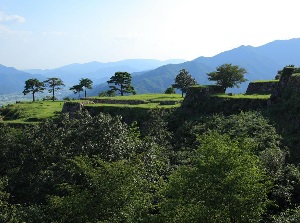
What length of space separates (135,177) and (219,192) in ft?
18.5

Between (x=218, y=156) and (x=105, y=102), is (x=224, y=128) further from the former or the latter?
(x=105, y=102)

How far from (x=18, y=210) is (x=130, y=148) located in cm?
900

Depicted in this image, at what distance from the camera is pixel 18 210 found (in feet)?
74.8

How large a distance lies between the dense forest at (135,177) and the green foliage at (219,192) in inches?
2.4

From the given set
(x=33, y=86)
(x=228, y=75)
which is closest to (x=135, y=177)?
(x=228, y=75)

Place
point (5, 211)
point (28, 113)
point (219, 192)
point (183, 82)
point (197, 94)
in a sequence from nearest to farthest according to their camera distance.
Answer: point (219, 192), point (5, 211), point (197, 94), point (28, 113), point (183, 82)

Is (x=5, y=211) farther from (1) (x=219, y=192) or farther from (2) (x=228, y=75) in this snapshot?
(2) (x=228, y=75)

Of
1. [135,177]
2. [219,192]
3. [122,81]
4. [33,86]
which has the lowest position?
[219,192]

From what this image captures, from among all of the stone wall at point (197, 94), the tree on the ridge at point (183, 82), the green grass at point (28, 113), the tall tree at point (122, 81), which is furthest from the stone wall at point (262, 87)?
the tall tree at point (122, 81)

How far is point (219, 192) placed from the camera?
65.8 ft

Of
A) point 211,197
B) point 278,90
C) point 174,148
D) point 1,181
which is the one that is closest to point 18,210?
point 1,181

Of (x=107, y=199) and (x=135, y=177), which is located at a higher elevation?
(x=135, y=177)

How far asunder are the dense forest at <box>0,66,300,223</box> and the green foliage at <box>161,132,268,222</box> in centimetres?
6

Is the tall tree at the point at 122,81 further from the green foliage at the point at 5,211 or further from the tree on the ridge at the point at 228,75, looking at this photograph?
the green foliage at the point at 5,211
